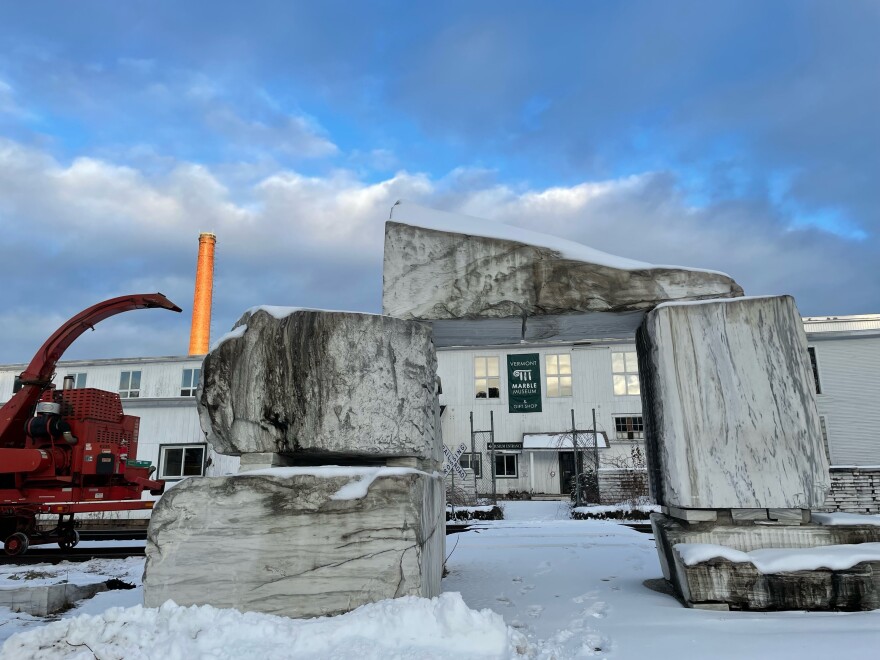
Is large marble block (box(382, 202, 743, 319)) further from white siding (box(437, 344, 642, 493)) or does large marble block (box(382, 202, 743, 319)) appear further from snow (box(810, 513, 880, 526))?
white siding (box(437, 344, 642, 493))

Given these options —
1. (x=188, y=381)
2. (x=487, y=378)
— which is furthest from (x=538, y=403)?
(x=188, y=381)

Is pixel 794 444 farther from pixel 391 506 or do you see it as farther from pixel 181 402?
pixel 181 402

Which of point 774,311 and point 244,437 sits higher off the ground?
point 774,311

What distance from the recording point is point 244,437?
3.81 metres

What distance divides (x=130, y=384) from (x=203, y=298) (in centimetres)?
829

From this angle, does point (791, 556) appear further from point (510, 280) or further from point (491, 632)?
point (510, 280)

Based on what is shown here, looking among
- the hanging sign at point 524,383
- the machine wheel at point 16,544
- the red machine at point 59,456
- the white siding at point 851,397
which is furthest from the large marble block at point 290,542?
the white siding at point 851,397

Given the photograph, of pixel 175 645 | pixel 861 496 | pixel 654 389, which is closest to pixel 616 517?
pixel 861 496

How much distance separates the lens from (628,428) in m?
21.2

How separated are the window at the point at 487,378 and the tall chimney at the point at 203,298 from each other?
45.0ft

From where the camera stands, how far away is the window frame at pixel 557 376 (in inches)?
851

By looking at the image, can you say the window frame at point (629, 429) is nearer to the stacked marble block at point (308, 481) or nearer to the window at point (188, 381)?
the window at point (188, 381)

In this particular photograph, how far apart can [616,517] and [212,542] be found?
1272 centimetres

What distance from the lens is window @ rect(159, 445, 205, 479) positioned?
1927 centimetres
